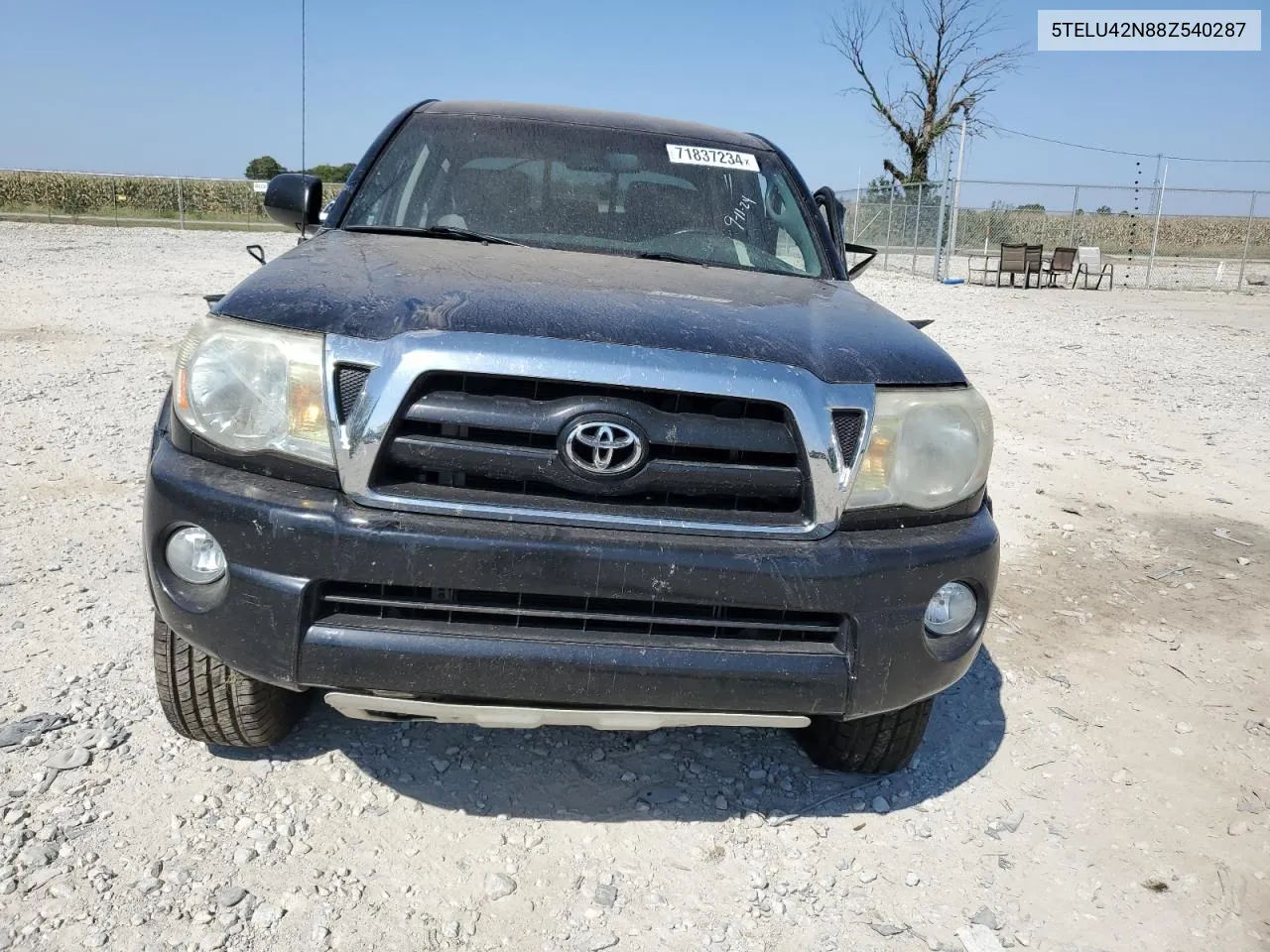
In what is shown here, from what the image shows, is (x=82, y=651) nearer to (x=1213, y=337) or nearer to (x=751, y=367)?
(x=751, y=367)

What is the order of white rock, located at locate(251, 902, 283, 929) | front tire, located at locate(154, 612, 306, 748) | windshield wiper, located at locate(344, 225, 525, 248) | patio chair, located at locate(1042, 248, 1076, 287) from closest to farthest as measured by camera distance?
white rock, located at locate(251, 902, 283, 929), front tire, located at locate(154, 612, 306, 748), windshield wiper, located at locate(344, 225, 525, 248), patio chair, located at locate(1042, 248, 1076, 287)

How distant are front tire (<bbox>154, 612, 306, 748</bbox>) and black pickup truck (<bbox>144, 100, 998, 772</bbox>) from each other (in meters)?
0.30

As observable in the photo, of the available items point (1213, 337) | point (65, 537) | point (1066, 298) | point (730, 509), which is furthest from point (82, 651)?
point (1066, 298)

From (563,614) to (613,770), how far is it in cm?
91

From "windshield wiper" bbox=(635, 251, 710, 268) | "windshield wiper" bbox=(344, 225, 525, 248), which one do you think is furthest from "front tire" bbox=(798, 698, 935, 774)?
"windshield wiper" bbox=(344, 225, 525, 248)

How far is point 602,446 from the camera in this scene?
2.08m

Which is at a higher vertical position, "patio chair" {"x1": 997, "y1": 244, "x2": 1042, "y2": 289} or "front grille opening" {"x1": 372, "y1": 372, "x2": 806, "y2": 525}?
"patio chair" {"x1": 997, "y1": 244, "x2": 1042, "y2": 289}

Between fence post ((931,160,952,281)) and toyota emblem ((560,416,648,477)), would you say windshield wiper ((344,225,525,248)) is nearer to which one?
toyota emblem ((560,416,648,477))

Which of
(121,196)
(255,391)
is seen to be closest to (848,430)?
(255,391)

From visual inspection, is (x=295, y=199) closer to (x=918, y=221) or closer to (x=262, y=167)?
(x=918, y=221)

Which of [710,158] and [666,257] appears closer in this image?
[666,257]

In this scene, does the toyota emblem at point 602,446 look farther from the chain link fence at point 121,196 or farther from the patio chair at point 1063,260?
the chain link fence at point 121,196

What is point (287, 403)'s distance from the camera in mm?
2150

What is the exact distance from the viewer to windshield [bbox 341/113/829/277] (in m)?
3.38
